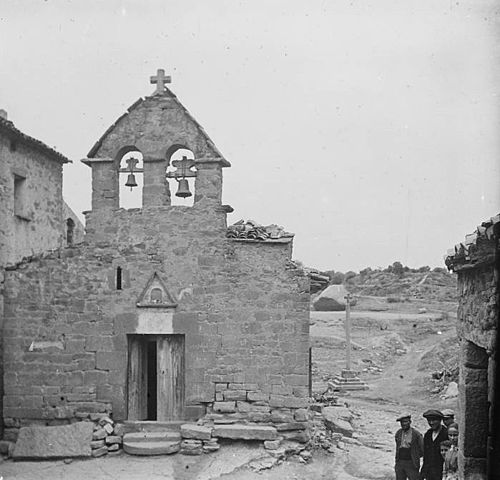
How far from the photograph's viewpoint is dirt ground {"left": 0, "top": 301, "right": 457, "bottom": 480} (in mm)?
11352

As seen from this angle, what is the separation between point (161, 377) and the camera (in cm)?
1300

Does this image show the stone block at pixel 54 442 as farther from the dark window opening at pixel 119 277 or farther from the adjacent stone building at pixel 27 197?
the dark window opening at pixel 119 277

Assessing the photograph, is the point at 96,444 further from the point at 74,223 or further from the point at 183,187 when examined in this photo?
the point at 74,223

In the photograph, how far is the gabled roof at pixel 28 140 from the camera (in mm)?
14844

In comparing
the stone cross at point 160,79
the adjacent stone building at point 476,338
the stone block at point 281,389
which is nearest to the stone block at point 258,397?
the stone block at point 281,389

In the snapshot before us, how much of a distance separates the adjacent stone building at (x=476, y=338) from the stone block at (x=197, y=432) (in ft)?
17.8

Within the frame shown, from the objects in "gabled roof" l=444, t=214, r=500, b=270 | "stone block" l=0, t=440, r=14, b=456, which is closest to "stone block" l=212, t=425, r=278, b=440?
"stone block" l=0, t=440, r=14, b=456

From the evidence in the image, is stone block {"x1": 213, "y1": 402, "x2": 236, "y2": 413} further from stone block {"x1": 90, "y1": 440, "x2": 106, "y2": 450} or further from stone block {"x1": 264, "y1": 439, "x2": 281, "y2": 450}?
stone block {"x1": 90, "y1": 440, "x2": 106, "y2": 450}

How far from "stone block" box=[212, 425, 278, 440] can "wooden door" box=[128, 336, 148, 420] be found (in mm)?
1770

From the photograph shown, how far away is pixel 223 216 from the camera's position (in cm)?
1284

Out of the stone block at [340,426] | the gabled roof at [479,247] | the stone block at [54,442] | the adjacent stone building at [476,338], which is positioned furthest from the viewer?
the stone block at [340,426]

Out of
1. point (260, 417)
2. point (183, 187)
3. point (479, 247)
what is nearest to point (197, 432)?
point (260, 417)

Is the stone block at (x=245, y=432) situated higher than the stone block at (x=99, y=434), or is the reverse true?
the stone block at (x=245, y=432)

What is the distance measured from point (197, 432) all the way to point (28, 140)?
8.51m
